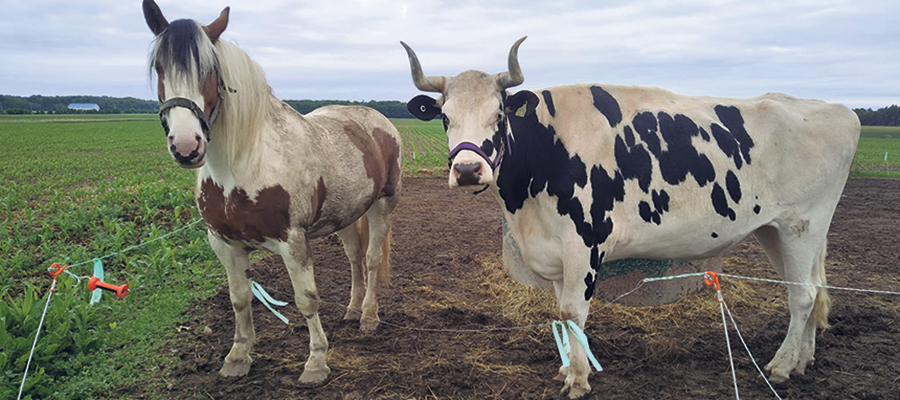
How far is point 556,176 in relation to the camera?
3.67 meters

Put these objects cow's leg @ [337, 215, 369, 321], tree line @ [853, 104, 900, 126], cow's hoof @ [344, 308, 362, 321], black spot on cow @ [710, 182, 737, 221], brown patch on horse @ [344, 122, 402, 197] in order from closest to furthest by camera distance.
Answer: black spot on cow @ [710, 182, 737, 221] < brown patch on horse @ [344, 122, 402, 197] < cow's hoof @ [344, 308, 362, 321] < cow's leg @ [337, 215, 369, 321] < tree line @ [853, 104, 900, 126]

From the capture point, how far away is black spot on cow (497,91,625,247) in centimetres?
362

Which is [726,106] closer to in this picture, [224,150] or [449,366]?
[449,366]

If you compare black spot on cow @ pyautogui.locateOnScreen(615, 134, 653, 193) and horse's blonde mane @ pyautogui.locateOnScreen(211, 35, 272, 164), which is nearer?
horse's blonde mane @ pyautogui.locateOnScreen(211, 35, 272, 164)

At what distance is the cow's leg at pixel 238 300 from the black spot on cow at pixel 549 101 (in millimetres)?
2519

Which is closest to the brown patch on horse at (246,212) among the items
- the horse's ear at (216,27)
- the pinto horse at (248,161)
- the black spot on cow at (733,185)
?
the pinto horse at (248,161)

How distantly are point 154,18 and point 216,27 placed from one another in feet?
1.17

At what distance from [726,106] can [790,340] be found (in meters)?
1.94

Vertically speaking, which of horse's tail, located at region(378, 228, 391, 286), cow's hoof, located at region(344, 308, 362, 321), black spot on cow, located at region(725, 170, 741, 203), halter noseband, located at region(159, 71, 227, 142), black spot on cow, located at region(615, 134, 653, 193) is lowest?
cow's hoof, located at region(344, 308, 362, 321)

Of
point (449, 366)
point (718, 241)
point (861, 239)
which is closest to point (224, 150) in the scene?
point (449, 366)

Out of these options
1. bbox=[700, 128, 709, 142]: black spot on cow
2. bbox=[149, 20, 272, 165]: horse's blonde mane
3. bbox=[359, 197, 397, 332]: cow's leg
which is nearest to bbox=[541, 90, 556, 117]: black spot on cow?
bbox=[700, 128, 709, 142]: black spot on cow

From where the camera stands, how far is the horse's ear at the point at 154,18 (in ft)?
10.7

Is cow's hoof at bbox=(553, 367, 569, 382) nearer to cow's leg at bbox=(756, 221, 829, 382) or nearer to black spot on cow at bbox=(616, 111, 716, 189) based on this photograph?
black spot on cow at bbox=(616, 111, 716, 189)

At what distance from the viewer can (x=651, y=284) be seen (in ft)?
17.8
